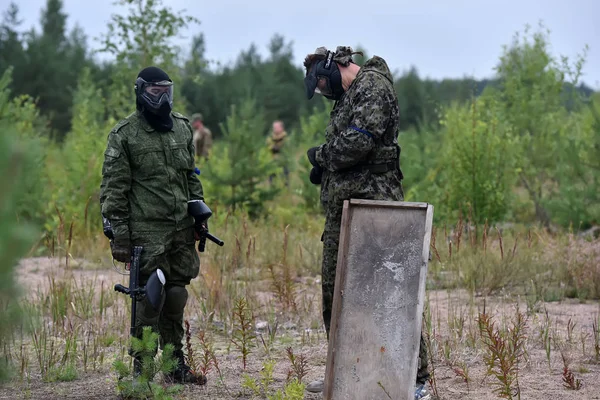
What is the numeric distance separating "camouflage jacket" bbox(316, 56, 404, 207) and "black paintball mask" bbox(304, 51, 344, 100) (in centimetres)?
7

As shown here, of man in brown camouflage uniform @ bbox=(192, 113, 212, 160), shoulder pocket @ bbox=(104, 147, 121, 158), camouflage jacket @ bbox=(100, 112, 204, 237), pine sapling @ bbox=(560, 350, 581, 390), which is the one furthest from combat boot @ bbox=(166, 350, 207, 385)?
man in brown camouflage uniform @ bbox=(192, 113, 212, 160)

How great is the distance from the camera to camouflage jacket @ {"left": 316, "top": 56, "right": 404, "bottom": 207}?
174 inches

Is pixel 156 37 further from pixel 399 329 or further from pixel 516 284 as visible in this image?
pixel 399 329

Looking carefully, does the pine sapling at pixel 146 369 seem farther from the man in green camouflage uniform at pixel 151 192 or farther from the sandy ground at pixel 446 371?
the sandy ground at pixel 446 371

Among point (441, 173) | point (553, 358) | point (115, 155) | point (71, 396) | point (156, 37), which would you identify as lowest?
point (71, 396)

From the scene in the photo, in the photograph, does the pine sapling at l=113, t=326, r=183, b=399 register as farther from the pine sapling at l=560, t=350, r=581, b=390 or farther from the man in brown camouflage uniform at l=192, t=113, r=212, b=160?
the man in brown camouflage uniform at l=192, t=113, r=212, b=160

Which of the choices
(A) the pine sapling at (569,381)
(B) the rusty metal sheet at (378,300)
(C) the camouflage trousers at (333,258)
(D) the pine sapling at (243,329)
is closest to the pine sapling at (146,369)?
(D) the pine sapling at (243,329)

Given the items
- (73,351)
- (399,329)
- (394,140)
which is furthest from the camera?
(73,351)

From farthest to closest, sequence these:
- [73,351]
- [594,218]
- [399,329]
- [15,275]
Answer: [594,218] → [73,351] → [399,329] → [15,275]

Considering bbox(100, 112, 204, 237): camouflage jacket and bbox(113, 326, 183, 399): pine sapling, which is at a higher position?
bbox(100, 112, 204, 237): camouflage jacket

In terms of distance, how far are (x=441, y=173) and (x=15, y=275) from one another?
36.5 feet

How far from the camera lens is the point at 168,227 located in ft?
15.8

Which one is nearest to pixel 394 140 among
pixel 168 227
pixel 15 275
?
pixel 168 227

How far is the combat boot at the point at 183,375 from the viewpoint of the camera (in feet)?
16.5
